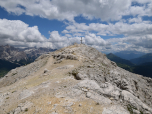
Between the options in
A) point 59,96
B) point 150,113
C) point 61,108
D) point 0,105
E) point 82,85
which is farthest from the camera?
point 82,85

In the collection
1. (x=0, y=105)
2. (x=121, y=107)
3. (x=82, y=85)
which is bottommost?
(x=0, y=105)

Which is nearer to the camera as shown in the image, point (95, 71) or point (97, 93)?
point (97, 93)

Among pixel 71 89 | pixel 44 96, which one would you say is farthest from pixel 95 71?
pixel 44 96

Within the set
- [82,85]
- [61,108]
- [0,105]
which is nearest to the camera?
[61,108]

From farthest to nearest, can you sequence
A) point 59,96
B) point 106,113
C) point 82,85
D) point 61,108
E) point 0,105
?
1. point 82,85
2. point 0,105
3. point 59,96
4. point 61,108
5. point 106,113

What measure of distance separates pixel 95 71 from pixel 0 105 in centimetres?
3117

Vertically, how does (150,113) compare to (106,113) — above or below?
below

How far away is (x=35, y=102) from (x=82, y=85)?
38.2 feet

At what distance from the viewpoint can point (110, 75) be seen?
1519 inches

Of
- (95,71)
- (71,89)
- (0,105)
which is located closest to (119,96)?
(71,89)

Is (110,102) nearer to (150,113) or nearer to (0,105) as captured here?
(150,113)

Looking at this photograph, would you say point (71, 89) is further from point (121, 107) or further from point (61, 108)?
point (121, 107)

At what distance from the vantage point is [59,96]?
66.1ft

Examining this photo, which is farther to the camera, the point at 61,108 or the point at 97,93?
the point at 97,93
